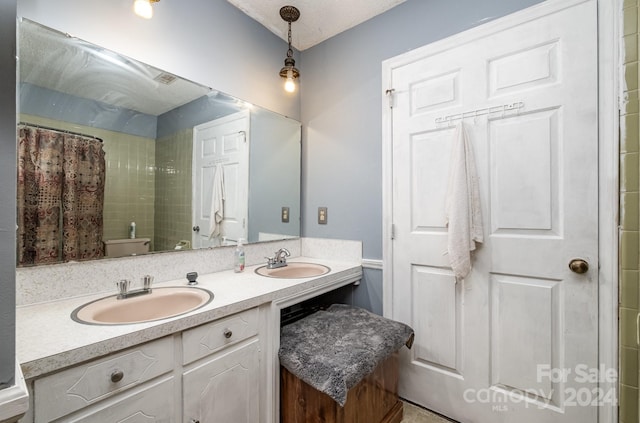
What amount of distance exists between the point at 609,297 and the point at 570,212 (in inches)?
15.1

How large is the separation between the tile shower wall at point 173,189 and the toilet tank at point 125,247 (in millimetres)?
59

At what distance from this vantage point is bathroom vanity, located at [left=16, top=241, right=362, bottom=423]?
2.51 feet

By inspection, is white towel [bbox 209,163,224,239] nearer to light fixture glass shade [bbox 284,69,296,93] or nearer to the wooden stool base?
light fixture glass shade [bbox 284,69,296,93]

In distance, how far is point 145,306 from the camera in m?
1.24

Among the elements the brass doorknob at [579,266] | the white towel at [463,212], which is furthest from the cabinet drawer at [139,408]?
the brass doorknob at [579,266]

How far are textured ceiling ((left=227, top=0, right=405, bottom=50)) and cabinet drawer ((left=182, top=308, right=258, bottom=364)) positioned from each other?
1895 millimetres

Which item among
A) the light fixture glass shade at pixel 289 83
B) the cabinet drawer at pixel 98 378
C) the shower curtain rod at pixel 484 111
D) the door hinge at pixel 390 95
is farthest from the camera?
the light fixture glass shade at pixel 289 83

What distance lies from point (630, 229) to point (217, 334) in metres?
1.56

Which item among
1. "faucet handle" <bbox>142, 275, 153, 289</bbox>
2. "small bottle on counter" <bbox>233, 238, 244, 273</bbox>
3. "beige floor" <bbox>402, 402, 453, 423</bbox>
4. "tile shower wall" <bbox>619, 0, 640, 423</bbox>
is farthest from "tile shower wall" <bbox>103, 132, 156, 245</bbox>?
"tile shower wall" <bbox>619, 0, 640, 423</bbox>

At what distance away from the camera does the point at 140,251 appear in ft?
4.56

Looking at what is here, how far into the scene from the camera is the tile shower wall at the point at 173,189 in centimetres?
147

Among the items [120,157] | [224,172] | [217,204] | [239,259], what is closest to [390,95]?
[224,172]

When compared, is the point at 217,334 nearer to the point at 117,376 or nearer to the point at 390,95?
the point at 117,376

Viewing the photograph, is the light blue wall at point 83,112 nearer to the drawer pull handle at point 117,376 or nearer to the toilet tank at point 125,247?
the toilet tank at point 125,247
